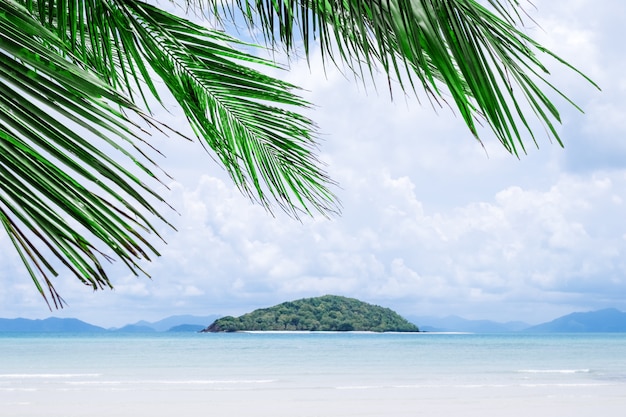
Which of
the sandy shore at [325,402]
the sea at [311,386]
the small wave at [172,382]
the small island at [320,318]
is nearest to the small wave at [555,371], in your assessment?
the sea at [311,386]

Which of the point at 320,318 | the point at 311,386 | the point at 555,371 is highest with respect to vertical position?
the point at 320,318

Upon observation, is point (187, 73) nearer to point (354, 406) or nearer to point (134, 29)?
point (134, 29)

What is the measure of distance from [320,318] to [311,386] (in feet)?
118

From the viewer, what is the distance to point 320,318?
48.8m

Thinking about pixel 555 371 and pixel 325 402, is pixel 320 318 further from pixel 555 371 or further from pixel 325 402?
pixel 325 402

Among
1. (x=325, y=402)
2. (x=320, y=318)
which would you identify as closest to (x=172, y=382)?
(x=325, y=402)

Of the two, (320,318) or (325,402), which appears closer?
(325,402)

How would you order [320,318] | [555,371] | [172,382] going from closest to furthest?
[172,382] < [555,371] < [320,318]

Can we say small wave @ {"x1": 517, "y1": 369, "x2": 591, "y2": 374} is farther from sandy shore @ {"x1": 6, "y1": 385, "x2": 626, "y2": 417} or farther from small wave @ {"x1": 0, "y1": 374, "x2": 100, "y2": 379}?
small wave @ {"x1": 0, "y1": 374, "x2": 100, "y2": 379}

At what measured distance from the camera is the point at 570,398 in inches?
449

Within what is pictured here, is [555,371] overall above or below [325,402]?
above

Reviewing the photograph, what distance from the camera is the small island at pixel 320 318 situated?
48.4 metres

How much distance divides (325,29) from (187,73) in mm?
889

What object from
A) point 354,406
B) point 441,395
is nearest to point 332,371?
point 441,395
